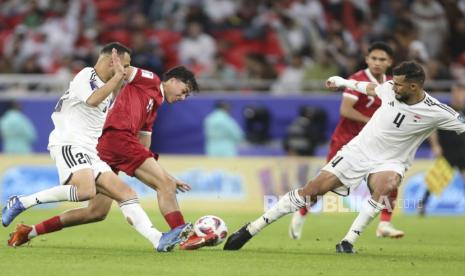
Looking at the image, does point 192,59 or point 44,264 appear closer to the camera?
point 44,264

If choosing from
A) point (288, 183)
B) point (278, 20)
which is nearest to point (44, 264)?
point (288, 183)

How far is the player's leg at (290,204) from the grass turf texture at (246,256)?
20 centimetres

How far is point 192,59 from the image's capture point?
80.8ft

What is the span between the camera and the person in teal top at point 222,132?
A: 74.9ft

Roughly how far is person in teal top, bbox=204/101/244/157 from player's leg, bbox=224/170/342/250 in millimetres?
11041

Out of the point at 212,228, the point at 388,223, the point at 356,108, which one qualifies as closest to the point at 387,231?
the point at 388,223

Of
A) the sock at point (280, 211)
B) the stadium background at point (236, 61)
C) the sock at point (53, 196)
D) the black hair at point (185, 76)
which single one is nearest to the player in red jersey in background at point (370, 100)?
the sock at point (280, 211)

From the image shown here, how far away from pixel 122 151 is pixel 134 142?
0.55 ft

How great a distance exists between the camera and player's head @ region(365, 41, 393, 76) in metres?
13.9

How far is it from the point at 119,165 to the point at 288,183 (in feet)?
33.0

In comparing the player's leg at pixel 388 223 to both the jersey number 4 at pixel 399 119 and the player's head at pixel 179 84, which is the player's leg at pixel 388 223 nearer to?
the jersey number 4 at pixel 399 119

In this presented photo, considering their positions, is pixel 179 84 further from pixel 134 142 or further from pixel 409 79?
pixel 409 79

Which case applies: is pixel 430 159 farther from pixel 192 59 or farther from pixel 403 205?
pixel 192 59

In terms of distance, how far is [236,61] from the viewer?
25141 mm
